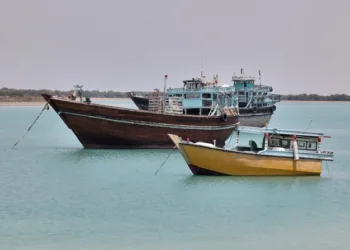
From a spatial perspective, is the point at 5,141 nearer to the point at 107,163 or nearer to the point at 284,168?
the point at 107,163

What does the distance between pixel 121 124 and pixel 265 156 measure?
11.8 m

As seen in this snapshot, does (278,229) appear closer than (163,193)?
Yes

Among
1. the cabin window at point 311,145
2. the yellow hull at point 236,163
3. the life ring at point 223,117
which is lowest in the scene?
the yellow hull at point 236,163

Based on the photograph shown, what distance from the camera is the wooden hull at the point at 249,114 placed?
55.2 m

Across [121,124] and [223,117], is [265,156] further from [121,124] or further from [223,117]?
[223,117]

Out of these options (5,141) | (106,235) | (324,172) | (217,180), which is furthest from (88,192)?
(5,141)

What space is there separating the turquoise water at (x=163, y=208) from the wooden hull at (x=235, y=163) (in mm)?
297

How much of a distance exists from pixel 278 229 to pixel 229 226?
4.13 ft

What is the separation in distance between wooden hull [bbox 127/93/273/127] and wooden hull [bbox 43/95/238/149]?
18.8 metres

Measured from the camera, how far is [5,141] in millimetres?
45469

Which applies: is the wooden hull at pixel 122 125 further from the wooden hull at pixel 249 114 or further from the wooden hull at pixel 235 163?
the wooden hull at pixel 249 114

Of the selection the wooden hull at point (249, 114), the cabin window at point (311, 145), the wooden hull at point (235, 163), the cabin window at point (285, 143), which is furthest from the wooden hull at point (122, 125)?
the wooden hull at point (249, 114)

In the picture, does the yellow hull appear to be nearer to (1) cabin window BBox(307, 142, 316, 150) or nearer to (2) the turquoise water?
(2) the turquoise water

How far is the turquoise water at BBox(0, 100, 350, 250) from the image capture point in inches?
656
